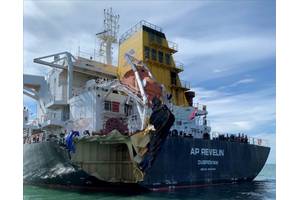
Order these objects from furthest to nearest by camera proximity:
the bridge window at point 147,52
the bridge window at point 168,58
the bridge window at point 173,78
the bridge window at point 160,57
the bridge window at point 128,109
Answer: the bridge window at point 173,78
the bridge window at point 168,58
the bridge window at point 160,57
the bridge window at point 147,52
the bridge window at point 128,109

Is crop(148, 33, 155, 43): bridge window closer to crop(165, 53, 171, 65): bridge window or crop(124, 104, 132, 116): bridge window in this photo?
crop(165, 53, 171, 65): bridge window

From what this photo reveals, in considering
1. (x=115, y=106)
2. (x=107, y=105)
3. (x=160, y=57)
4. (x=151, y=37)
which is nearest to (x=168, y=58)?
(x=160, y=57)

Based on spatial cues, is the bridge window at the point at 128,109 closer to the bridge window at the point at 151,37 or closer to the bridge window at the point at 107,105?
the bridge window at the point at 107,105

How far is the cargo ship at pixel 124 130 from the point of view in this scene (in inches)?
569

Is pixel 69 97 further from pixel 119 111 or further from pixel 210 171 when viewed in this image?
pixel 210 171

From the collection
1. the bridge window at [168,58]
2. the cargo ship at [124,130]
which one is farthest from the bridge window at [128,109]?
the bridge window at [168,58]

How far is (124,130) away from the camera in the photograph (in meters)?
15.9

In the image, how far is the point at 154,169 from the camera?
1509 centimetres

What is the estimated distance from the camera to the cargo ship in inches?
569

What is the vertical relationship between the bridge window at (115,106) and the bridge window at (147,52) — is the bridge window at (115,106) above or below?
below

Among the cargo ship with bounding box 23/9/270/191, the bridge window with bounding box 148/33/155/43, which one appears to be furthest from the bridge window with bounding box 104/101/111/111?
the bridge window with bounding box 148/33/155/43

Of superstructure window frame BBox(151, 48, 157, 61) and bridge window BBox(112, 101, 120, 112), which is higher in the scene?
superstructure window frame BBox(151, 48, 157, 61)
